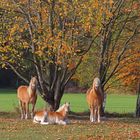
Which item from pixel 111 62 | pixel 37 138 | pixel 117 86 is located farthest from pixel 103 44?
pixel 37 138

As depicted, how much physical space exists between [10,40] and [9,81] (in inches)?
2311

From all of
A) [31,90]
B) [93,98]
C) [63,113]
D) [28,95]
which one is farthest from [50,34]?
[63,113]

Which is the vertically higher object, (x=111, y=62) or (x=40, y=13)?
(x=40, y=13)

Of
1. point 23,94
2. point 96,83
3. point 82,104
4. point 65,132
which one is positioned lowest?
point 65,132

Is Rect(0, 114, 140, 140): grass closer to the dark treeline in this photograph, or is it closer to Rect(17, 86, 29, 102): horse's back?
Rect(17, 86, 29, 102): horse's back

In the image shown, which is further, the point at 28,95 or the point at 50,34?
the point at 28,95

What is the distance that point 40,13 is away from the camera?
81.8ft

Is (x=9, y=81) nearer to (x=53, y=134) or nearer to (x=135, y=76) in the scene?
(x=135, y=76)

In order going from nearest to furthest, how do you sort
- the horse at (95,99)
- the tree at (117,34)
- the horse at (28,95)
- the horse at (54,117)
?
the horse at (54,117), the horse at (95,99), the horse at (28,95), the tree at (117,34)

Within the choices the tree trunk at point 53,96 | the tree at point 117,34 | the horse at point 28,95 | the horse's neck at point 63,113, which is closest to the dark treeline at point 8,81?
the tree at point 117,34

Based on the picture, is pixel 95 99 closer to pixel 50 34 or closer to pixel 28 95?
pixel 28 95

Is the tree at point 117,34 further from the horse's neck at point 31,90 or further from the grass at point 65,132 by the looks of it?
the grass at point 65,132

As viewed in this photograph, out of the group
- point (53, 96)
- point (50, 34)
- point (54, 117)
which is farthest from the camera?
point (53, 96)

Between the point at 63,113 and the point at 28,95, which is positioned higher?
the point at 28,95
